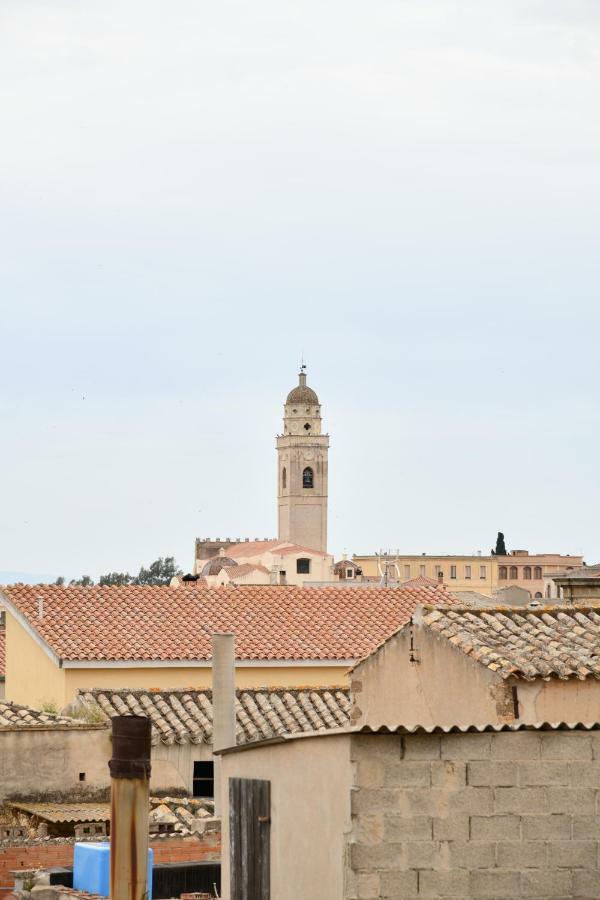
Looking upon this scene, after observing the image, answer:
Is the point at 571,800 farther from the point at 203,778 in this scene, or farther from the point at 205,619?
the point at 205,619

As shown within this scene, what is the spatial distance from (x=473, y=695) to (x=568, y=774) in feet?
19.0

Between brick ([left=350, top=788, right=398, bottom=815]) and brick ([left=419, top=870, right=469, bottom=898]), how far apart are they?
44 centimetres

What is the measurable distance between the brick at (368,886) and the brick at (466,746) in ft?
2.61

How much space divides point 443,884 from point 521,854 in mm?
499

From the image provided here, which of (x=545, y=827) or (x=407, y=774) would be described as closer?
(x=407, y=774)

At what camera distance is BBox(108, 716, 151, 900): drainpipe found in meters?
12.3

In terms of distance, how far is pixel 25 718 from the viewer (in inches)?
876

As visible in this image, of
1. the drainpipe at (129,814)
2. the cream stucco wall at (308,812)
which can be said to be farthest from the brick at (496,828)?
the drainpipe at (129,814)

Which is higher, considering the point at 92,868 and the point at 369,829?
the point at 369,829

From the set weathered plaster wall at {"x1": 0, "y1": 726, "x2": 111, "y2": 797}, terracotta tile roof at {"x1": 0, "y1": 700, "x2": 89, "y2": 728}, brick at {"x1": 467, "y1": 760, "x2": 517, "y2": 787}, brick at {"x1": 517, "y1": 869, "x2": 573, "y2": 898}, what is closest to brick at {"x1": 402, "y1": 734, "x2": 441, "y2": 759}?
brick at {"x1": 467, "y1": 760, "x2": 517, "y2": 787}

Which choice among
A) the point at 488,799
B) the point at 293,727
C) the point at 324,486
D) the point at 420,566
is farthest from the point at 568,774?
the point at 324,486

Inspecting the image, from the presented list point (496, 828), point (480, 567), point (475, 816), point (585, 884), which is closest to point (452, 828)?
point (475, 816)

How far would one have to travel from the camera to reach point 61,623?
31.6m

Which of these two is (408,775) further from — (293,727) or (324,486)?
(324,486)
